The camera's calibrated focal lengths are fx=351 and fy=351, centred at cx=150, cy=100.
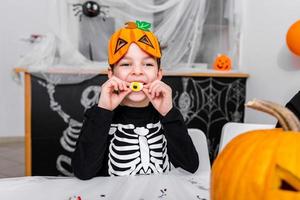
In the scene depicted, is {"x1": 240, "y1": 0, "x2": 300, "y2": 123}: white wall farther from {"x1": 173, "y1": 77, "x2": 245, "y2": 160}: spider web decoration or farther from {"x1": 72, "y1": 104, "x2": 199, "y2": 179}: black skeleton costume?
{"x1": 72, "y1": 104, "x2": 199, "y2": 179}: black skeleton costume

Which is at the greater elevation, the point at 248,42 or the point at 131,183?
the point at 248,42

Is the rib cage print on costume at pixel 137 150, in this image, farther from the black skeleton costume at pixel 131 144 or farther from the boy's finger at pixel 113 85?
the boy's finger at pixel 113 85

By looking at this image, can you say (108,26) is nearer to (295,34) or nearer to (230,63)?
(230,63)

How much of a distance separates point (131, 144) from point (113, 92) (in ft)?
0.48

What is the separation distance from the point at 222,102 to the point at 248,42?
49 cm

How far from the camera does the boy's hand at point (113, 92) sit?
83cm

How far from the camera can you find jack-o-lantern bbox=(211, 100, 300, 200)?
1.26ft

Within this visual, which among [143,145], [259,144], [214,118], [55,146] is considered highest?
[259,144]

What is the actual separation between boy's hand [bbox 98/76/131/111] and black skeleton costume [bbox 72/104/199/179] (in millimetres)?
17

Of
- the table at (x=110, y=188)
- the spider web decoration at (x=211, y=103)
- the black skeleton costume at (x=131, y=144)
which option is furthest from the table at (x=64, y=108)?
the table at (x=110, y=188)

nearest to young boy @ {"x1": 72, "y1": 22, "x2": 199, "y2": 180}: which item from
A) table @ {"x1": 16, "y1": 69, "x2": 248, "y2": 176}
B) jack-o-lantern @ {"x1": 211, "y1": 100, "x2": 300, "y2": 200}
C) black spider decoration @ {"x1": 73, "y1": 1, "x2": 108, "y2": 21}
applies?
→ jack-o-lantern @ {"x1": 211, "y1": 100, "x2": 300, "y2": 200}

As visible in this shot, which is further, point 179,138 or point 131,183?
point 179,138

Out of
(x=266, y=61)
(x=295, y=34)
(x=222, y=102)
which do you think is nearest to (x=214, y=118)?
(x=222, y=102)

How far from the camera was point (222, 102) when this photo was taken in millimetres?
2553
